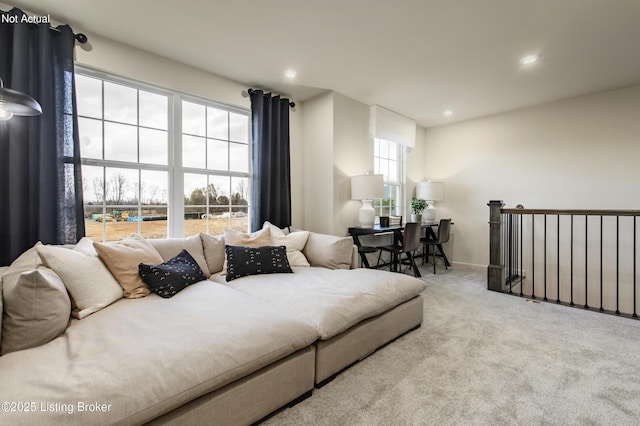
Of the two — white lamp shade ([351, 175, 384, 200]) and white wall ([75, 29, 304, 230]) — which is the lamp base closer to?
white lamp shade ([351, 175, 384, 200])

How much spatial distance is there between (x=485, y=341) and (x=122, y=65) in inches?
153

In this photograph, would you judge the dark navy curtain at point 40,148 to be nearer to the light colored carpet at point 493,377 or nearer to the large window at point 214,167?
the large window at point 214,167

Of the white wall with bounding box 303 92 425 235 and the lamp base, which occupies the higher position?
the white wall with bounding box 303 92 425 235

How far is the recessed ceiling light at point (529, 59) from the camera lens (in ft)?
9.45

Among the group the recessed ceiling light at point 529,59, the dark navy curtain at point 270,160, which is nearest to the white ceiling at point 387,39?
the recessed ceiling light at point 529,59

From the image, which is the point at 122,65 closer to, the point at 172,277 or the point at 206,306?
the point at 172,277

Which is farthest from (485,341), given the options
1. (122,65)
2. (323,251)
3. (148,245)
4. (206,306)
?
(122,65)

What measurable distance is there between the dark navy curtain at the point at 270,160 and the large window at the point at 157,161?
0.62ft

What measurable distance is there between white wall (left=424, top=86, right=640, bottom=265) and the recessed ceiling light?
5.51 feet

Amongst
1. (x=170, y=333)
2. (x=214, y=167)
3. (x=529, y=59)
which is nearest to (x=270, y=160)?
(x=214, y=167)

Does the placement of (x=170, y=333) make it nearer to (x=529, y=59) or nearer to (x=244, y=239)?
(x=244, y=239)

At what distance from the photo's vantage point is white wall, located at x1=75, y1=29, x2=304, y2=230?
8.32 ft

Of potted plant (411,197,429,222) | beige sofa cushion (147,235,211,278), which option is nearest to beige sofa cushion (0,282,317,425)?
beige sofa cushion (147,235,211,278)

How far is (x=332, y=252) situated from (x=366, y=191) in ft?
4.11
